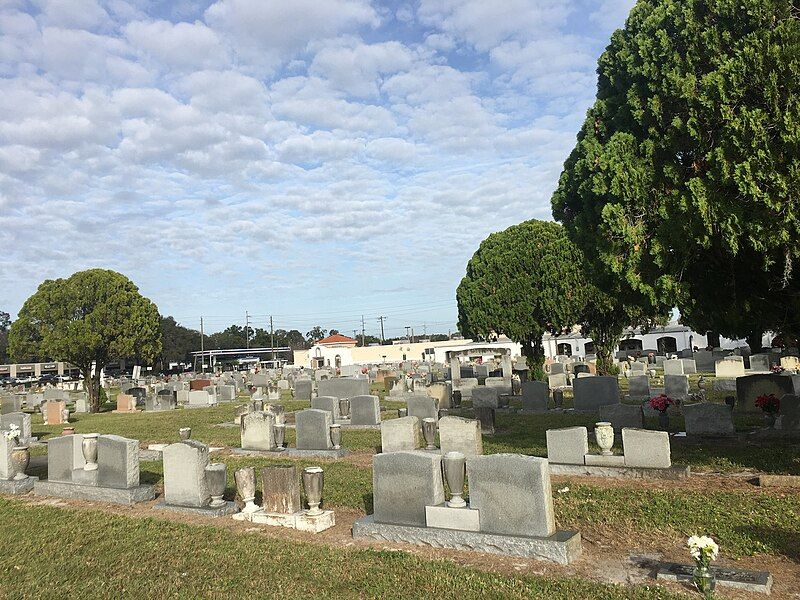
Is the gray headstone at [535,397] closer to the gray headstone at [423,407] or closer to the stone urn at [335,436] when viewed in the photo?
the gray headstone at [423,407]

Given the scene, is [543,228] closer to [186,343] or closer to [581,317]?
[581,317]

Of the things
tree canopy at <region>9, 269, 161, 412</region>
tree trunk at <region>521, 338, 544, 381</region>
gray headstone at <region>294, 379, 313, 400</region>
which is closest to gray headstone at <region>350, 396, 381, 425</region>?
gray headstone at <region>294, 379, 313, 400</region>

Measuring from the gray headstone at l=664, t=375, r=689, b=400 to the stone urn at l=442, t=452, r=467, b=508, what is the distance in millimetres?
14865

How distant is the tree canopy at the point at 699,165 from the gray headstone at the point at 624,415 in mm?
2490

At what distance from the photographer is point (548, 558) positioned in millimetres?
6285

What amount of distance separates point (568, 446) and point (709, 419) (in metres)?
3.93

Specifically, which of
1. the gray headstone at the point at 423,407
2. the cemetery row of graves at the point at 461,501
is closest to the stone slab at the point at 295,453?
the cemetery row of graves at the point at 461,501

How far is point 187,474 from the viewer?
9078 millimetres

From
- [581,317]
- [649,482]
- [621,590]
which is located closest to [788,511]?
[649,482]

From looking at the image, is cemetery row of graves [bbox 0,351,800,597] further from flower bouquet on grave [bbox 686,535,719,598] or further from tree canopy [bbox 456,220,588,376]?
tree canopy [bbox 456,220,588,376]

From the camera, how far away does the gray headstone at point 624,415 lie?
40.7ft

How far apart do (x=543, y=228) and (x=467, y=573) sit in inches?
962

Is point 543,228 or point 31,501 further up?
point 543,228

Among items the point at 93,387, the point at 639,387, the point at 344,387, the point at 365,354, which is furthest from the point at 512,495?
the point at 365,354
